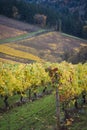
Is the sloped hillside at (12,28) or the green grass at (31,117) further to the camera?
the sloped hillside at (12,28)

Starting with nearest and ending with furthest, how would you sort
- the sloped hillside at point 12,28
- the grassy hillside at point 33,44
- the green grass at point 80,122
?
1. the green grass at point 80,122
2. the grassy hillside at point 33,44
3. the sloped hillside at point 12,28

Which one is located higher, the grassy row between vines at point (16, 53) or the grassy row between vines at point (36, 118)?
the grassy row between vines at point (16, 53)

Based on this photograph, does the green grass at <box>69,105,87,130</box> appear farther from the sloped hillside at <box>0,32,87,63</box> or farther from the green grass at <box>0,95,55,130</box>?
the sloped hillside at <box>0,32,87,63</box>

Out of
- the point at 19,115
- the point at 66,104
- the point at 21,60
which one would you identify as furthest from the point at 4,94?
the point at 21,60

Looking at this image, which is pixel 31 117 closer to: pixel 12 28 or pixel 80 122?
pixel 80 122

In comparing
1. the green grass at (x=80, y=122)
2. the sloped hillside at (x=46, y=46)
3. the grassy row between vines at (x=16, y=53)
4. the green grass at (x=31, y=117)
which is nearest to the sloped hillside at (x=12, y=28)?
the sloped hillside at (x=46, y=46)

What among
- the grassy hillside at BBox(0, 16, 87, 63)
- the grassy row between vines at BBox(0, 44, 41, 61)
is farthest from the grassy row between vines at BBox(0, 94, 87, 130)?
the grassy row between vines at BBox(0, 44, 41, 61)

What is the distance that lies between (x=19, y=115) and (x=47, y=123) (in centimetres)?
887

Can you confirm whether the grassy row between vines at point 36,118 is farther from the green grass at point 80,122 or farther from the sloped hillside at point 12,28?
the sloped hillside at point 12,28

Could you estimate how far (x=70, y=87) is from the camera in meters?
54.3

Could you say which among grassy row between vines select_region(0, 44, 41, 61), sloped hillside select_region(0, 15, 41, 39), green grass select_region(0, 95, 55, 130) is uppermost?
sloped hillside select_region(0, 15, 41, 39)

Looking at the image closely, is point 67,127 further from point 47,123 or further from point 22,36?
point 22,36

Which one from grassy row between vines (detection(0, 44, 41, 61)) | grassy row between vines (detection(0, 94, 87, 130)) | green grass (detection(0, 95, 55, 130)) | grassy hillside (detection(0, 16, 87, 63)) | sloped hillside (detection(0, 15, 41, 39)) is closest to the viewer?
grassy row between vines (detection(0, 94, 87, 130))

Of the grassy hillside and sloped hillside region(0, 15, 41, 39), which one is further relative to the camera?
sloped hillside region(0, 15, 41, 39)
